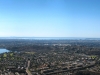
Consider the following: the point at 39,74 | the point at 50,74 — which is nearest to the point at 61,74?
the point at 50,74

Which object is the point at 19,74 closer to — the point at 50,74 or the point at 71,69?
the point at 50,74

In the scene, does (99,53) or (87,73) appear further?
(99,53)

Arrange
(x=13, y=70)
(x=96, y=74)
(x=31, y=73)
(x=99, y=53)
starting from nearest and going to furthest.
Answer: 1. (x=96, y=74)
2. (x=31, y=73)
3. (x=13, y=70)
4. (x=99, y=53)

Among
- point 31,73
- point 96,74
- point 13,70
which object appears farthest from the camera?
point 13,70

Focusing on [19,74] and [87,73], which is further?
[19,74]

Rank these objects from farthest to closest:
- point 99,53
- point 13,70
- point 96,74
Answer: point 99,53 → point 13,70 → point 96,74

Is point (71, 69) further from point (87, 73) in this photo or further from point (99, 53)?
point (99, 53)

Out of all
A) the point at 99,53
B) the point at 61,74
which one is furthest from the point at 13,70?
the point at 99,53

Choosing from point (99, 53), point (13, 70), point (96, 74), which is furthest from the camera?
point (99, 53)
